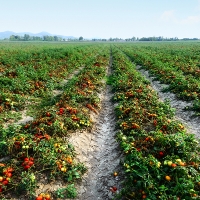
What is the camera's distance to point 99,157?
6.34m

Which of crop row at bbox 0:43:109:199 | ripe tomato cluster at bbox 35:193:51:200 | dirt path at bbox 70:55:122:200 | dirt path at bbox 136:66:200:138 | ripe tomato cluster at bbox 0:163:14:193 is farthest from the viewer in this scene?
dirt path at bbox 136:66:200:138

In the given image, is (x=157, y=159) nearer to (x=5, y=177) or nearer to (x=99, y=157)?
(x=99, y=157)

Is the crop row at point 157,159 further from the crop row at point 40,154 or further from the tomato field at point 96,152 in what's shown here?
the crop row at point 40,154

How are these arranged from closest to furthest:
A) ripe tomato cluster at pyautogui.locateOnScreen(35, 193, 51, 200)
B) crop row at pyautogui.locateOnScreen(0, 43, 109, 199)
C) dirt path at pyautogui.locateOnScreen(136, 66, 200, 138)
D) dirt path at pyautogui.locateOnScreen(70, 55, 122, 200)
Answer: ripe tomato cluster at pyautogui.locateOnScreen(35, 193, 51, 200) < crop row at pyautogui.locateOnScreen(0, 43, 109, 199) < dirt path at pyautogui.locateOnScreen(70, 55, 122, 200) < dirt path at pyautogui.locateOnScreen(136, 66, 200, 138)

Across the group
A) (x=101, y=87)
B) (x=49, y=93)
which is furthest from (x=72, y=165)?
(x=101, y=87)

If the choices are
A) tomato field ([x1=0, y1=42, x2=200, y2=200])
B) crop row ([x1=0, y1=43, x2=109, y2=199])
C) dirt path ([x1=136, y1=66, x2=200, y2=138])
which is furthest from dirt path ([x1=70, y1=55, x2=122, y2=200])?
dirt path ([x1=136, y1=66, x2=200, y2=138])

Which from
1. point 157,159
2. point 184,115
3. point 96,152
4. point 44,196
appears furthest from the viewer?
point 184,115

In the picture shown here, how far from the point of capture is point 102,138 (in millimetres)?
7484

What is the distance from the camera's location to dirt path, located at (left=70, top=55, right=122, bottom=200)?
16.2 feet

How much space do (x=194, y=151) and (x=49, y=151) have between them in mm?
3895

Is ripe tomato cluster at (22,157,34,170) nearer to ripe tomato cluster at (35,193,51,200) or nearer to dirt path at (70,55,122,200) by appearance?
ripe tomato cluster at (35,193,51,200)

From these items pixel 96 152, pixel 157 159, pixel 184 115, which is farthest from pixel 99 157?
pixel 184 115

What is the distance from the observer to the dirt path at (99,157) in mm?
4949

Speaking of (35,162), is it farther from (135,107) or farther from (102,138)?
(135,107)
